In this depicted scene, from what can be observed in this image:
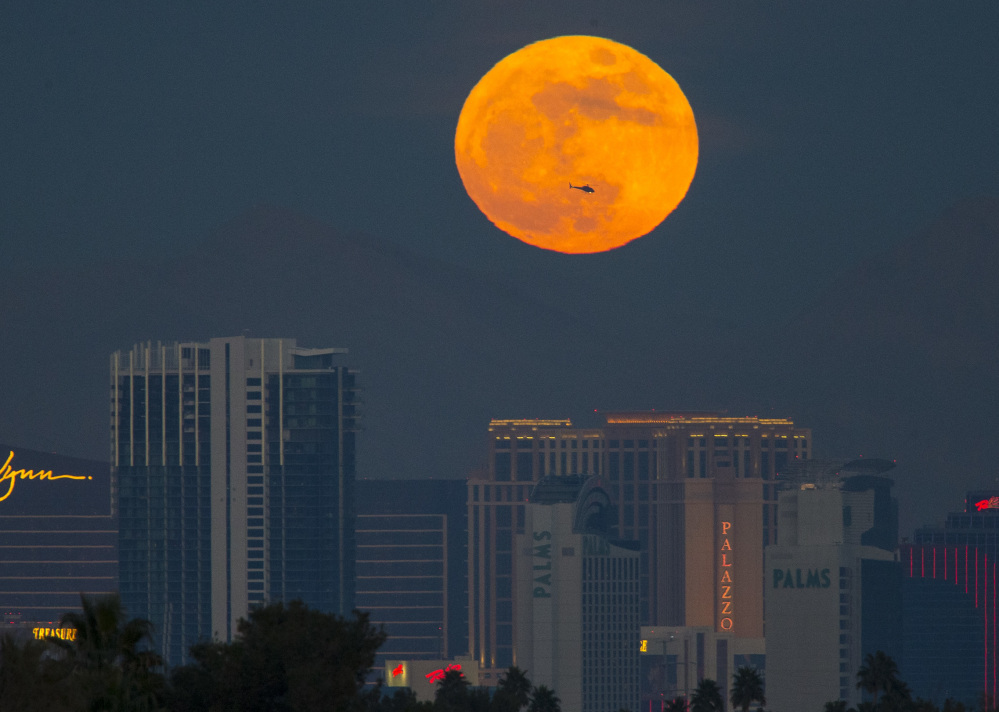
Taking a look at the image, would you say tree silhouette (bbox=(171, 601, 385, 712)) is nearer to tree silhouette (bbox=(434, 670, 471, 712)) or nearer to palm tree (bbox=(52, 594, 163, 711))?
palm tree (bbox=(52, 594, 163, 711))

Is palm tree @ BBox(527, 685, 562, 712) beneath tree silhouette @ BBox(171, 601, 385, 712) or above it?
beneath

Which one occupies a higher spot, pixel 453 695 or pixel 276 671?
pixel 276 671

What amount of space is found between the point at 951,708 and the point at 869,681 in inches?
2340

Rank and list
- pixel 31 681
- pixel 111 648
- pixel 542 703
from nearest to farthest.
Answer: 1. pixel 31 681
2. pixel 111 648
3. pixel 542 703

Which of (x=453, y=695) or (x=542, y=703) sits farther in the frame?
(x=542, y=703)

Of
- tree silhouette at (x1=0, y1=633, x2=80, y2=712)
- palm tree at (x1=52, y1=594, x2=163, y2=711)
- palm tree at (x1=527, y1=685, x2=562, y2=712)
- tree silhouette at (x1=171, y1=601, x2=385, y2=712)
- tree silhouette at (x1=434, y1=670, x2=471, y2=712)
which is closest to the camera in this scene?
tree silhouette at (x1=0, y1=633, x2=80, y2=712)

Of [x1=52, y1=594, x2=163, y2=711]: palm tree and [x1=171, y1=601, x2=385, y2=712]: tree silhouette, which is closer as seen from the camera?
[x1=52, y1=594, x2=163, y2=711]: palm tree

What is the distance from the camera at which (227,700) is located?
272 feet

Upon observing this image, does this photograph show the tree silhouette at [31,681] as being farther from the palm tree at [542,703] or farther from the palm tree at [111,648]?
the palm tree at [542,703]

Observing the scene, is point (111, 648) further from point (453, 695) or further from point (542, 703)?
point (542, 703)

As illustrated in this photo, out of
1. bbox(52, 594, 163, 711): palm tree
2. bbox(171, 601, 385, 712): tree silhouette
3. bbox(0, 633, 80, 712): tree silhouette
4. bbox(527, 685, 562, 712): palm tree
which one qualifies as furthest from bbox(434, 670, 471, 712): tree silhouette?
bbox(0, 633, 80, 712): tree silhouette

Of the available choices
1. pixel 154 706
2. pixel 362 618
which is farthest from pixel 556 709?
pixel 154 706

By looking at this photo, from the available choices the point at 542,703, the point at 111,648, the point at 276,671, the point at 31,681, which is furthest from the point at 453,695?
the point at 31,681

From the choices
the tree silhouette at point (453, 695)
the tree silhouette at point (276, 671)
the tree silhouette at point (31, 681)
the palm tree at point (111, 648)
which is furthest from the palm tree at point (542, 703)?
the tree silhouette at point (31, 681)
